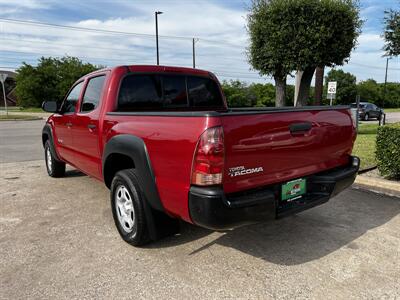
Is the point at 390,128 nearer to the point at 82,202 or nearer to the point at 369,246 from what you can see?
the point at 369,246

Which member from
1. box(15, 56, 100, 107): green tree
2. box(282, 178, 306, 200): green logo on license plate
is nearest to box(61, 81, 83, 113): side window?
box(282, 178, 306, 200): green logo on license plate

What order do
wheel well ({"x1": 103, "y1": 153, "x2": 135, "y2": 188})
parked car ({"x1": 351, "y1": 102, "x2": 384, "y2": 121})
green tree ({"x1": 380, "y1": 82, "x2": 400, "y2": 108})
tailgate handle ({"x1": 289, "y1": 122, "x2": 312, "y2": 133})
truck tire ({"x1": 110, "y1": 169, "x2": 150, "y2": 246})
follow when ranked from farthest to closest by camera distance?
green tree ({"x1": 380, "y1": 82, "x2": 400, "y2": 108})
parked car ({"x1": 351, "y1": 102, "x2": 384, "y2": 121})
wheel well ({"x1": 103, "y1": 153, "x2": 135, "y2": 188})
truck tire ({"x1": 110, "y1": 169, "x2": 150, "y2": 246})
tailgate handle ({"x1": 289, "y1": 122, "x2": 312, "y2": 133})

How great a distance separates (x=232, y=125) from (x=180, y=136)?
17.0 inches

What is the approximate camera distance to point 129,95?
4090 millimetres

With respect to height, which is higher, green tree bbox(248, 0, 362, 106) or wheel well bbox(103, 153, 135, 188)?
green tree bbox(248, 0, 362, 106)

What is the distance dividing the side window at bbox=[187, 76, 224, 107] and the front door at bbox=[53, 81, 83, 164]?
1.69 m

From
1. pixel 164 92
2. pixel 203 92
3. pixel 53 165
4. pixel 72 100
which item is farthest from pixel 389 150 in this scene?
pixel 53 165

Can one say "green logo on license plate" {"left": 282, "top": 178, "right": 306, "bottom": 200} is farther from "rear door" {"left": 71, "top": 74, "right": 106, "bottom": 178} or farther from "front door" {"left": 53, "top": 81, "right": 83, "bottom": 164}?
"front door" {"left": 53, "top": 81, "right": 83, "bottom": 164}

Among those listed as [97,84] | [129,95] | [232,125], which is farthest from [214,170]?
[97,84]

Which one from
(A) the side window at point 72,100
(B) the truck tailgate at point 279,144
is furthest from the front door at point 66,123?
(B) the truck tailgate at point 279,144

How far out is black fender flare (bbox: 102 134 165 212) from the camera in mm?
3159

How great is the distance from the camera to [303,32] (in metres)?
10.5

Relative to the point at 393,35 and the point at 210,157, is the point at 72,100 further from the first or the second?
the point at 393,35

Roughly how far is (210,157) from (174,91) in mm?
2022
